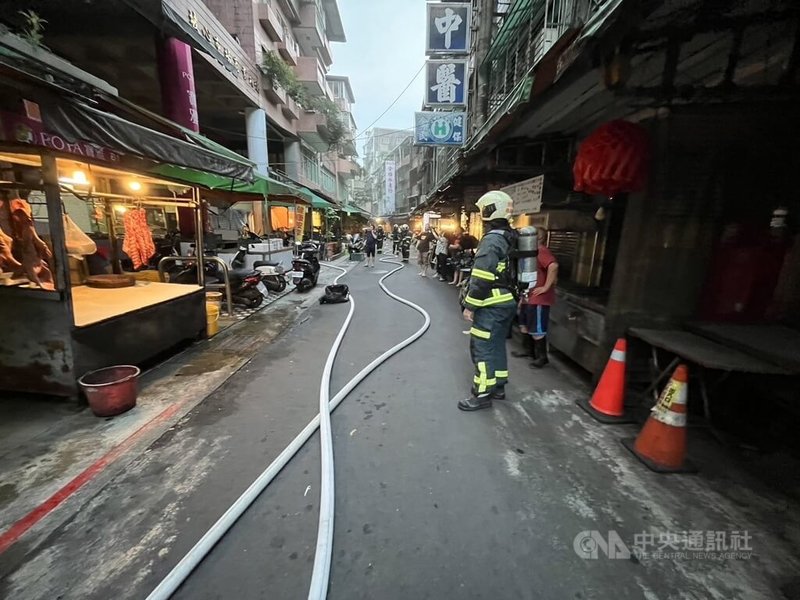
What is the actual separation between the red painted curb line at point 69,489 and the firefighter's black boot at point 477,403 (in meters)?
3.17

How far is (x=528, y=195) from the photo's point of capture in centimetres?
714

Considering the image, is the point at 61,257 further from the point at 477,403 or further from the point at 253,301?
the point at 253,301

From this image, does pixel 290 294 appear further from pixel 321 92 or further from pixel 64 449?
pixel 321 92

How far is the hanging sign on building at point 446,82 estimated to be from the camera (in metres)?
10.9

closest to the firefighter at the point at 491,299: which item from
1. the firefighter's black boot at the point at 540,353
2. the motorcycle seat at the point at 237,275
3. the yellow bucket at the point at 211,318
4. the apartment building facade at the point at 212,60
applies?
the firefighter's black boot at the point at 540,353

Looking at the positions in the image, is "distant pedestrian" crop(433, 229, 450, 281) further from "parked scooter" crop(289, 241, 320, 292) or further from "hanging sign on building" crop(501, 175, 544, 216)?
"hanging sign on building" crop(501, 175, 544, 216)

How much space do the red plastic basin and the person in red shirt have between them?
16.1 feet

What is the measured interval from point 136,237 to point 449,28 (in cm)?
1091

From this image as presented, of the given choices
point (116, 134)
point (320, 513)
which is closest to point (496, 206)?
point (320, 513)

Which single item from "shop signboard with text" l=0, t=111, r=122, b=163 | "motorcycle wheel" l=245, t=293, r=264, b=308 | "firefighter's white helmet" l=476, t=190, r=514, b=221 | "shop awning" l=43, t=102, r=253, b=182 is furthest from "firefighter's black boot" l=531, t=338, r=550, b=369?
"motorcycle wheel" l=245, t=293, r=264, b=308

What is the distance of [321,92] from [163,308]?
2697 centimetres

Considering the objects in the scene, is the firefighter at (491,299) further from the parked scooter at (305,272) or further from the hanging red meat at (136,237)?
the parked scooter at (305,272)

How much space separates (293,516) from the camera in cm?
232

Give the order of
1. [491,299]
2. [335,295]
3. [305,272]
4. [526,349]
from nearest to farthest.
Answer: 1. [491,299]
2. [526,349]
3. [335,295]
4. [305,272]
